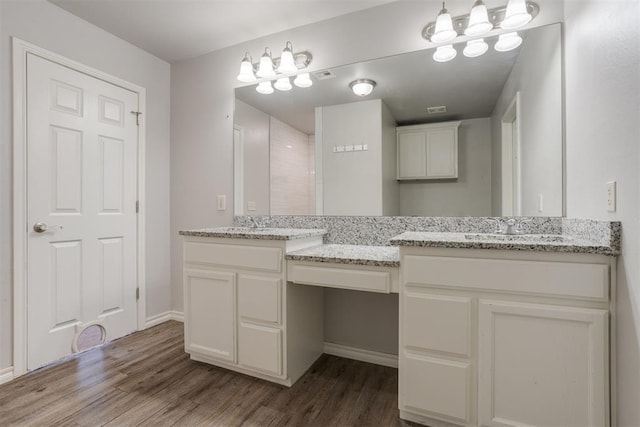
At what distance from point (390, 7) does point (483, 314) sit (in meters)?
1.86

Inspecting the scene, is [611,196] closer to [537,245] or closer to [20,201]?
[537,245]

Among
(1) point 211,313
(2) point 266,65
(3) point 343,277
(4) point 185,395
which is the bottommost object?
(4) point 185,395

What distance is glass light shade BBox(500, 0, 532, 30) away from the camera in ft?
5.11

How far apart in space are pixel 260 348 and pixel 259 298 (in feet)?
0.94

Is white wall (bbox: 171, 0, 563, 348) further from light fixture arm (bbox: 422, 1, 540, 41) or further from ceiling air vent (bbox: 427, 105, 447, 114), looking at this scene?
ceiling air vent (bbox: 427, 105, 447, 114)

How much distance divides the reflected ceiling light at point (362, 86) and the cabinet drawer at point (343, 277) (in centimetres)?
120

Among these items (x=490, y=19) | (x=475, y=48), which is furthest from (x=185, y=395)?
(x=490, y=19)

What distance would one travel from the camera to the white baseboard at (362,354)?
6.55 ft

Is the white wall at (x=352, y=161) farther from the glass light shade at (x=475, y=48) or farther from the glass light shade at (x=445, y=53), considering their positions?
the glass light shade at (x=475, y=48)

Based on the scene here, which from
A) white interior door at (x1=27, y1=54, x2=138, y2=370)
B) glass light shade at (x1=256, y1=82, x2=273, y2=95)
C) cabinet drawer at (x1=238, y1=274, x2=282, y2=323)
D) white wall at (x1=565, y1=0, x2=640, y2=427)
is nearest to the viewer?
white wall at (x1=565, y1=0, x2=640, y2=427)

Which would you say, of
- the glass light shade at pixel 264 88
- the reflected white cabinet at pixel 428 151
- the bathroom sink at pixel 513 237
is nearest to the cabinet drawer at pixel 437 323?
the bathroom sink at pixel 513 237

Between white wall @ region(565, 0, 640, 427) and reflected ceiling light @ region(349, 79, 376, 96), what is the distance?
1.04m

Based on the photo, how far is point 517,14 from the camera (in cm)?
157

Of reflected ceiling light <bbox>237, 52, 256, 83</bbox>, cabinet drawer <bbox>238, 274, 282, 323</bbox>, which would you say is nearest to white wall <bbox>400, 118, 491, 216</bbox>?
cabinet drawer <bbox>238, 274, 282, 323</bbox>
